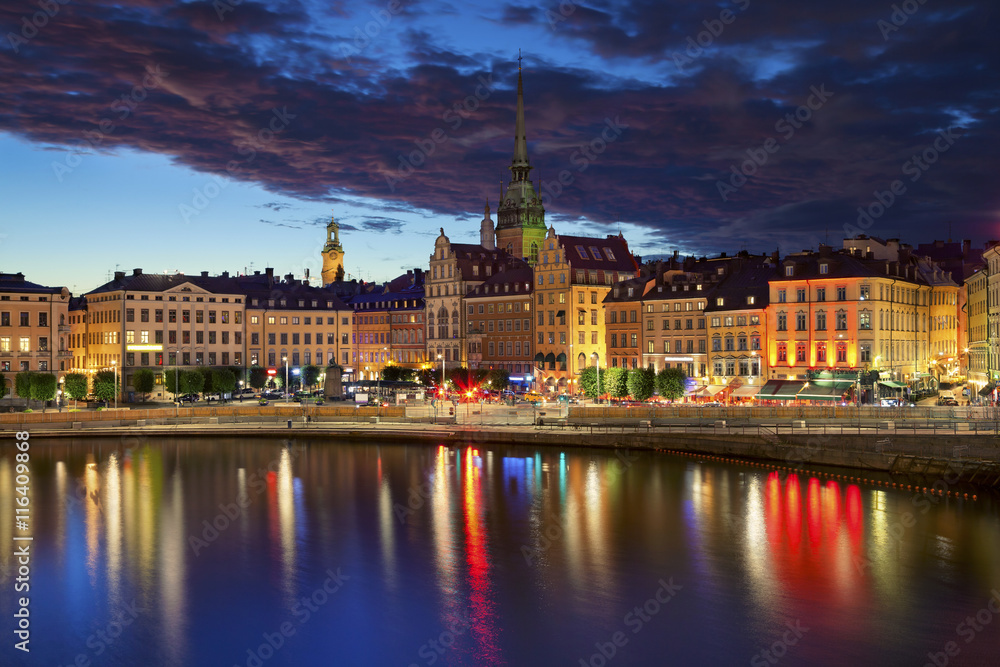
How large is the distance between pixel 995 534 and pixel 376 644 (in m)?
23.9

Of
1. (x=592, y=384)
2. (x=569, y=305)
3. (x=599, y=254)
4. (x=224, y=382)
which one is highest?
(x=599, y=254)

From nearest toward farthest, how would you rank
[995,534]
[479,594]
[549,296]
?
[479,594], [995,534], [549,296]

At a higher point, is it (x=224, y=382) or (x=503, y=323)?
(x=503, y=323)

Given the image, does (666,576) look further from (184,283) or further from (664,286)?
(184,283)

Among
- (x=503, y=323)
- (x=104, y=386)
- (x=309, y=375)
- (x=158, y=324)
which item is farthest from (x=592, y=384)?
(x=158, y=324)

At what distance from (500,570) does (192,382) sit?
62.3 metres

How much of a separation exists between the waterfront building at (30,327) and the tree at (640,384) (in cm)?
5381

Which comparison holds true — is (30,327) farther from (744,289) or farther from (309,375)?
(744,289)

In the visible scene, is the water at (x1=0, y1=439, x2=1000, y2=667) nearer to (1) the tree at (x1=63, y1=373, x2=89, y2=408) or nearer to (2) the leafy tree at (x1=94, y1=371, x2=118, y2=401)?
(2) the leafy tree at (x1=94, y1=371, x2=118, y2=401)

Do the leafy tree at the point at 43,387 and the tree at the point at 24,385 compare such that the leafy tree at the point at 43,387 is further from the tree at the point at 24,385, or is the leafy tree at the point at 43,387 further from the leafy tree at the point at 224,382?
the leafy tree at the point at 224,382

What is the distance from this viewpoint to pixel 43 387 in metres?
81.6

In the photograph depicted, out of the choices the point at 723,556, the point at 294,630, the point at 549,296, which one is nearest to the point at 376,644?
the point at 294,630

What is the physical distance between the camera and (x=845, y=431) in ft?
180

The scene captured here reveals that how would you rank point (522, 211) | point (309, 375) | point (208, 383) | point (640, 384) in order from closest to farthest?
point (640, 384) → point (208, 383) → point (309, 375) → point (522, 211)
